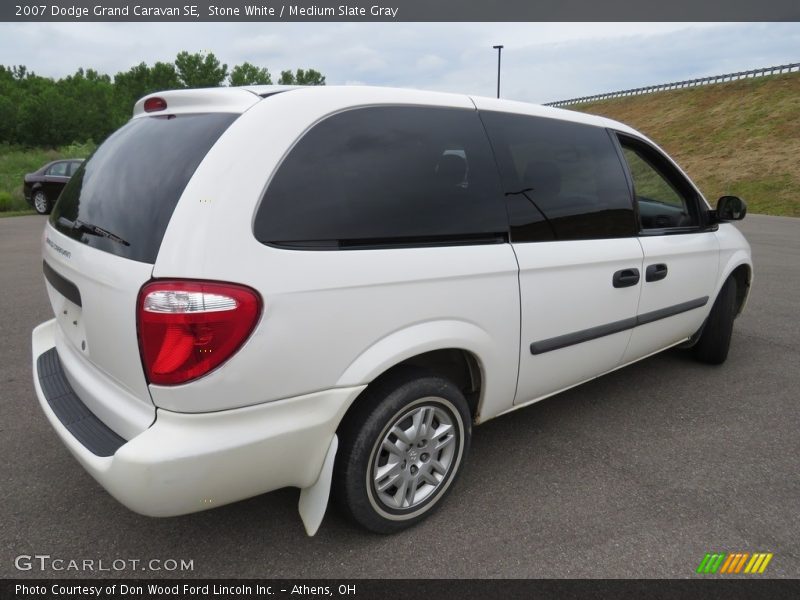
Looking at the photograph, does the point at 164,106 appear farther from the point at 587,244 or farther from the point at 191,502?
the point at 587,244

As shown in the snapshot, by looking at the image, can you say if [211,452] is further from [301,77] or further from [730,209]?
[301,77]

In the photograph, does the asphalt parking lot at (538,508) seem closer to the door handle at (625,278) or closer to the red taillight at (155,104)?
the door handle at (625,278)

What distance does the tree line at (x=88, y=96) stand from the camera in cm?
5766

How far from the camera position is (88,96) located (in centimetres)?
6569

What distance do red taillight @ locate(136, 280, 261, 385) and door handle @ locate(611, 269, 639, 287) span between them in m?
1.95

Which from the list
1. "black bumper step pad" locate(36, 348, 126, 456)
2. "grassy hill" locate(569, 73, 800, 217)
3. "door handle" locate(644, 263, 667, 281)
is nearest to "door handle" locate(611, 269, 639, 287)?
"door handle" locate(644, 263, 667, 281)

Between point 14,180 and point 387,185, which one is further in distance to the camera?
point 14,180

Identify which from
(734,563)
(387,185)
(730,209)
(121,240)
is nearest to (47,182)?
(121,240)

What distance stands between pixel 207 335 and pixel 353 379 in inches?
20.8

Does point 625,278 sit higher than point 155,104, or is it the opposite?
point 155,104

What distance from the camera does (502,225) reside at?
245cm

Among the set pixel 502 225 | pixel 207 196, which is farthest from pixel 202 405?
pixel 502 225

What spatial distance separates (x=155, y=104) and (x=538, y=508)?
236 centimetres

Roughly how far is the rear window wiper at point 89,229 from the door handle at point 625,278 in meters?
2.27
